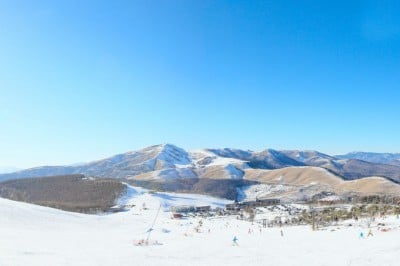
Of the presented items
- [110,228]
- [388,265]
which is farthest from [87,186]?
[388,265]

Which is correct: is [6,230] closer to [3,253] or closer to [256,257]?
[3,253]

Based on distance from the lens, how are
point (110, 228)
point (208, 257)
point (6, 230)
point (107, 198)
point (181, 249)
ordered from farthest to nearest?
point (107, 198)
point (110, 228)
point (6, 230)
point (181, 249)
point (208, 257)

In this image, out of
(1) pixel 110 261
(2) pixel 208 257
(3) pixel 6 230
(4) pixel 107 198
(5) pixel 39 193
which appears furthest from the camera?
(5) pixel 39 193

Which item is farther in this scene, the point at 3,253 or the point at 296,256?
the point at 296,256

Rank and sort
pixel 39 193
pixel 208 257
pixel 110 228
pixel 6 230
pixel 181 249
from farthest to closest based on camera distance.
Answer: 1. pixel 39 193
2. pixel 110 228
3. pixel 6 230
4. pixel 181 249
5. pixel 208 257

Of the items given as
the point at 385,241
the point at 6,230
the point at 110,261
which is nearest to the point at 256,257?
the point at 110,261

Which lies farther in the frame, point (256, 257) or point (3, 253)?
point (256, 257)

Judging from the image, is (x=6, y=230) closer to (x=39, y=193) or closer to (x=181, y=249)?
(x=181, y=249)

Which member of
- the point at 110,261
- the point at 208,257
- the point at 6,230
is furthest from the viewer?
the point at 6,230

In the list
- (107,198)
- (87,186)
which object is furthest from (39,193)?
(107,198)
